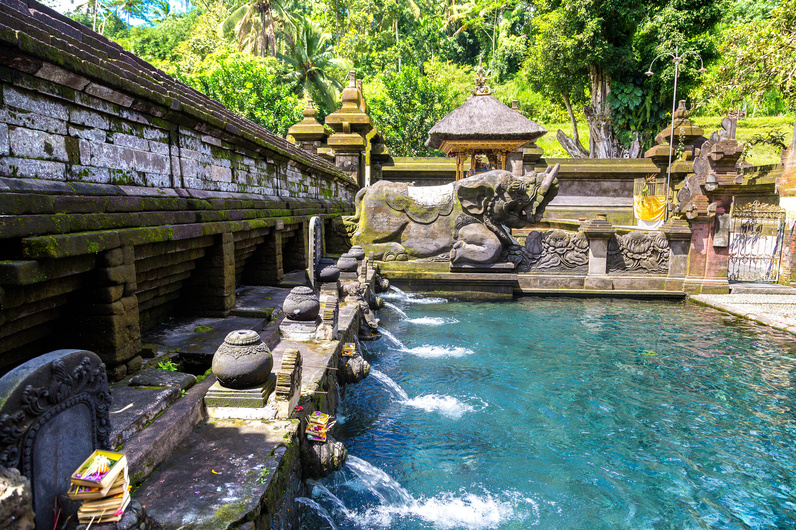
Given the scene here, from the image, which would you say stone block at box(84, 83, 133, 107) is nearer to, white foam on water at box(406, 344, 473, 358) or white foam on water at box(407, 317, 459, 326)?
white foam on water at box(406, 344, 473, 358)

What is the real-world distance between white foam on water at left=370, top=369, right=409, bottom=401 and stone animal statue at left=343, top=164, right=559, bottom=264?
5580mm

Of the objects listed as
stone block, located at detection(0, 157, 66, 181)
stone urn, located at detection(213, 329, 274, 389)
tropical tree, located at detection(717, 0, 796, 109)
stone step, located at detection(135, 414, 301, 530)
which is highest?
tropical tree, located at detection(717, 0, 796, 109)

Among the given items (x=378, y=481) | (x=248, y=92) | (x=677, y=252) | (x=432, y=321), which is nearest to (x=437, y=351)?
(x=432, y=321)

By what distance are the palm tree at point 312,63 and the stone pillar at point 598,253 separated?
22.1 metres

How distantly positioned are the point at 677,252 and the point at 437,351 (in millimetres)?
7831

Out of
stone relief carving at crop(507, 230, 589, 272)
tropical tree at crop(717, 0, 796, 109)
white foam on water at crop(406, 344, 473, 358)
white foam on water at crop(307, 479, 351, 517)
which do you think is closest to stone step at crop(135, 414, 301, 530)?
white foam on water at crop(307, 479, 351, 517)

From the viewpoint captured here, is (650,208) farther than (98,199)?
Yes

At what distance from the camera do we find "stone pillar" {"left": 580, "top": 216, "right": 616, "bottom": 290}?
11672mm

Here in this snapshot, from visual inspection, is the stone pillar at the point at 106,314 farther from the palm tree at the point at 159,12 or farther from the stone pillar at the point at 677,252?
the palm tree at the point at 159,12

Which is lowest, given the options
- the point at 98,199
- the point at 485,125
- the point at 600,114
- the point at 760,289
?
the point at 760,289

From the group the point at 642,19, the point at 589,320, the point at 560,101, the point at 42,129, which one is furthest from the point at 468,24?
the point at 42,129

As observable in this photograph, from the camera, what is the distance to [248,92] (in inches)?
793

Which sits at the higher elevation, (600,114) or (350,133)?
(600,114)

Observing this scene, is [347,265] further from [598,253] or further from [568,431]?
[598,253]
